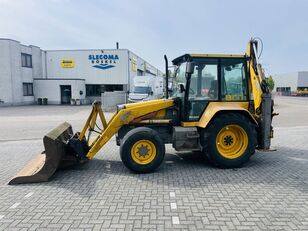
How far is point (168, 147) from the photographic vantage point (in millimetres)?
7895

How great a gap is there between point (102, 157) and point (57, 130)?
154 cm

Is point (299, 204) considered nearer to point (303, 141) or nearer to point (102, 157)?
point (102, 157)

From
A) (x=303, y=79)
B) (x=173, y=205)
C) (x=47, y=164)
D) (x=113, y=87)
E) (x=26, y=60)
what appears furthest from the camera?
(x=303, y=79)

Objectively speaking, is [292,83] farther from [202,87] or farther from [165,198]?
[165,198]

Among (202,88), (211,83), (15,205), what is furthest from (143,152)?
(15,205)

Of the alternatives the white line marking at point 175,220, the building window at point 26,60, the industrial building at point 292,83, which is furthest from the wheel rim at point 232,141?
the industrial building at point 292,83

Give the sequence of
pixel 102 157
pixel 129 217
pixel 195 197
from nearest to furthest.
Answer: pixel 129 217
pixel 195 197
pixel 102 157

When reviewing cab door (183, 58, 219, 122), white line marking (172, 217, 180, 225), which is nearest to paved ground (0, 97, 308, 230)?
white line marking (172, 217, 180, 225)

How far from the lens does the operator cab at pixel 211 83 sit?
5.94 metres

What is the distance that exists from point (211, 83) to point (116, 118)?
240cm

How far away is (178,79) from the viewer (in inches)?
255

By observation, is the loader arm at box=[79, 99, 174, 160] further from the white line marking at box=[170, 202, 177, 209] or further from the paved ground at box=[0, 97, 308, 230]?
the white line marking at box=[170, 202, 177, 209]

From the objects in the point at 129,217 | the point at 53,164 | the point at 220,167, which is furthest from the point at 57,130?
A: the point at 220,167

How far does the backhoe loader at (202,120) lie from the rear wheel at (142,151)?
0.02 m
